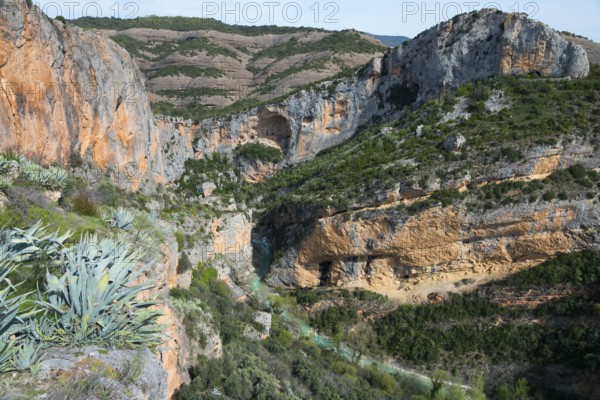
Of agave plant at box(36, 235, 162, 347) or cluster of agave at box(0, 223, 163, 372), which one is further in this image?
agave plant at box(36, 235, 162, 347)

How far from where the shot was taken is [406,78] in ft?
134

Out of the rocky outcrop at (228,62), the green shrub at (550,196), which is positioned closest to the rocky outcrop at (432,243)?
the green shrub at (550,196)

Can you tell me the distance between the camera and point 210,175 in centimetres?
3738

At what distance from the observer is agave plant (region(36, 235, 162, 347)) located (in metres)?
4.68

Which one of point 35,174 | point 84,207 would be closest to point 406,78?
point 84,207

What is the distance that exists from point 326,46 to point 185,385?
6788 centimetres

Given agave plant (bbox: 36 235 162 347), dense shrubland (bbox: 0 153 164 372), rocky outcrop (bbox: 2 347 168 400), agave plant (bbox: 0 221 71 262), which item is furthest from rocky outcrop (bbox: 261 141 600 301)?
rocky outcrop (bbox: 2 347 168 400)

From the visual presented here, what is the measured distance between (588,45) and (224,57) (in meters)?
52.1

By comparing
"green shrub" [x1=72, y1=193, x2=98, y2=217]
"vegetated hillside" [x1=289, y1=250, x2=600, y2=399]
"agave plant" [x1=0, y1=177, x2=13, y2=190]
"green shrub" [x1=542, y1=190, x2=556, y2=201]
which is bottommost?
"vegetated hillside" [x1=289, y1=250, x2=600, y2=399]

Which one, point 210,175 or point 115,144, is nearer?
point 115,144

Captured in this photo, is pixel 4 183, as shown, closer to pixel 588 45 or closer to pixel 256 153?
pixel 256 153

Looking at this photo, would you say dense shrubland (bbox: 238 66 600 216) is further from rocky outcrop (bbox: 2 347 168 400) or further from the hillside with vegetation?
rocky outcrop (bbox: 2 347 168 400)

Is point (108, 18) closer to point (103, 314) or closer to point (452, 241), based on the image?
point (452, 241)

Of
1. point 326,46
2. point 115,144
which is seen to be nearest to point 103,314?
point 115,144
